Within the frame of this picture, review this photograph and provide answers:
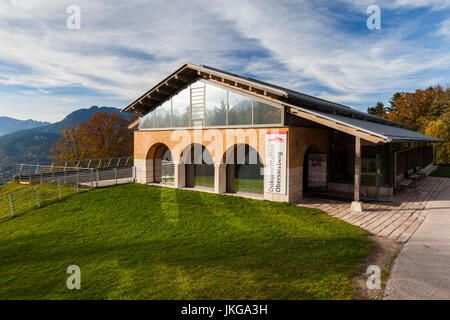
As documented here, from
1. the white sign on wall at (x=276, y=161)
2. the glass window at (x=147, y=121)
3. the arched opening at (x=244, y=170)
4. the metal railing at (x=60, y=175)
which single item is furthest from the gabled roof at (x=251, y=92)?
the metal railing at (x=60, y=175)

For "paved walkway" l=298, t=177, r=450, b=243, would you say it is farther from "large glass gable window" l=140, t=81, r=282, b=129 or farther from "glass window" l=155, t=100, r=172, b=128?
"glass window" l=155, t=100, r=172, b=128

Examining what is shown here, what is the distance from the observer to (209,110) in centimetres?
1633

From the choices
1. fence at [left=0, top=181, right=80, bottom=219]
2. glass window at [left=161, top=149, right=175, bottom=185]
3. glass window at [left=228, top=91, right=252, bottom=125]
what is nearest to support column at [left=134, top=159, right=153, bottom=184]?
glass window at [left=161, top=149, right=175, bottom=185]

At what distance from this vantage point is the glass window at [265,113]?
13.8 metres

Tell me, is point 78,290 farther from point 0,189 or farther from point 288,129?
point 0,189

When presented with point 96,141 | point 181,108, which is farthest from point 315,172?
point 96,141

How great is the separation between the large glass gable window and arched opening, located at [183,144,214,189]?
189 cm

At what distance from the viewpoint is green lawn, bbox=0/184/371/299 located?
19.9 feet

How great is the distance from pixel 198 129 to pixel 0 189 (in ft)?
64.7

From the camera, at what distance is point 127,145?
4428cm

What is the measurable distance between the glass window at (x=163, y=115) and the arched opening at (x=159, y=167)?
65.8 inches

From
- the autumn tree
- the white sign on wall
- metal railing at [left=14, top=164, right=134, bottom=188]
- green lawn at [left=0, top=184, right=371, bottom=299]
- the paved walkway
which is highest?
the autumn tree

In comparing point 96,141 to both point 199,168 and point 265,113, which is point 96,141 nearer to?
point 199,168
